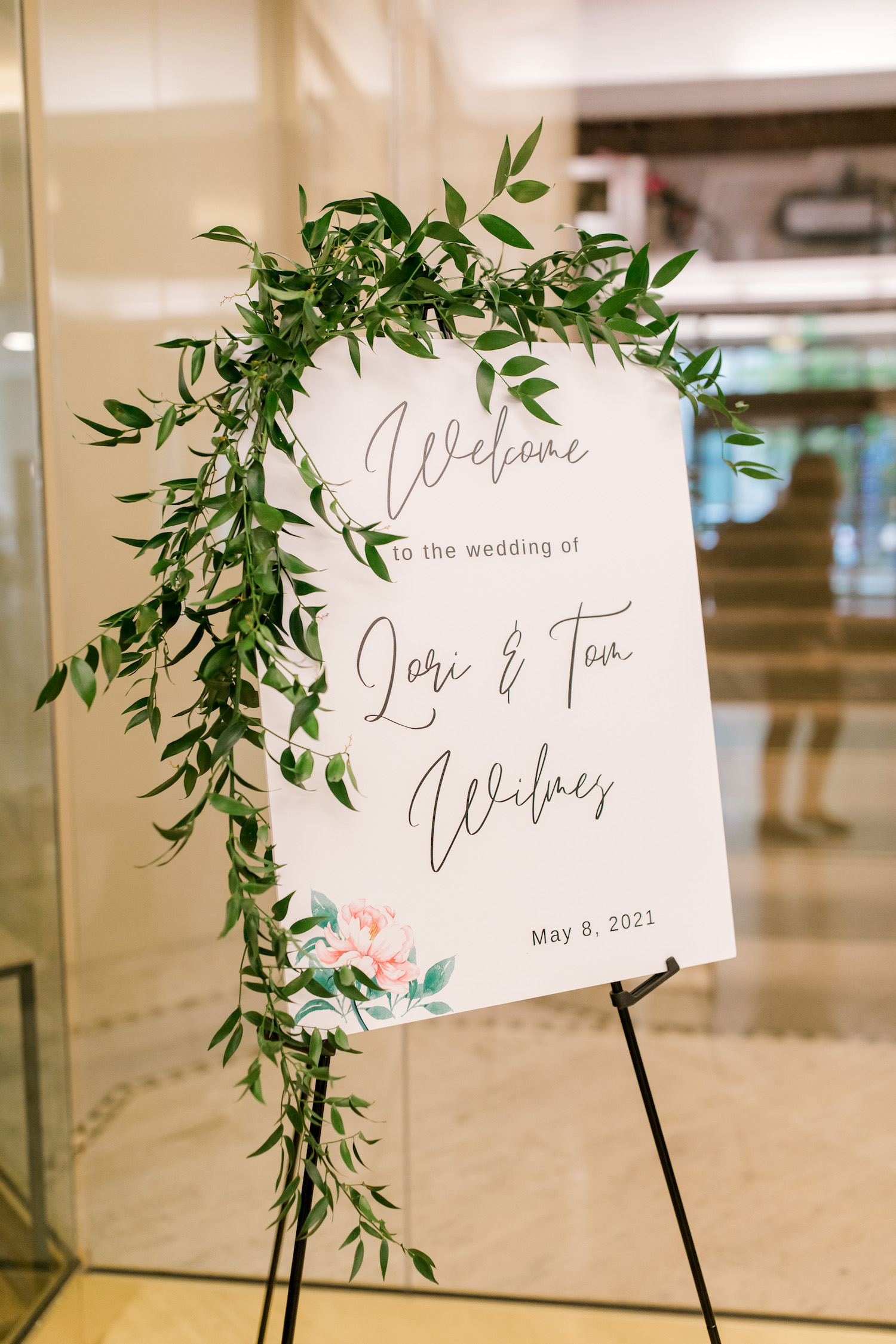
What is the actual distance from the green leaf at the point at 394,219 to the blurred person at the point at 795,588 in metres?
1.01

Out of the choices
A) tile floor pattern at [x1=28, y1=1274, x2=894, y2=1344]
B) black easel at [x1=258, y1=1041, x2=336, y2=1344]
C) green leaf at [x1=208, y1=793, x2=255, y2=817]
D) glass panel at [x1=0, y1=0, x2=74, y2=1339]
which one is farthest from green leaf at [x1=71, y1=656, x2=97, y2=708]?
tile floor pattern at [x1=28, y1=1274, x2=894, y2=1344]

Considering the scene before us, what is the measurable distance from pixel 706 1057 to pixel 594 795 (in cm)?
101

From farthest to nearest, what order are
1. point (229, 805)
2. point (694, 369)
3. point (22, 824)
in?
point (22, 824)
point (694, 369)
point (229, 805)

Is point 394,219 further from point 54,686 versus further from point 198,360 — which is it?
point 54,686

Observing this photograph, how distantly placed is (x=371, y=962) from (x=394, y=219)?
71 centimetres

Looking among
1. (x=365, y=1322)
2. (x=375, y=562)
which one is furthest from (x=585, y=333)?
(x=365, y=1322)

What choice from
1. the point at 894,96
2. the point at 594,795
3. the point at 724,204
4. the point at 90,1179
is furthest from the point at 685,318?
the point at 90,1179

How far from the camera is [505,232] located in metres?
1.03

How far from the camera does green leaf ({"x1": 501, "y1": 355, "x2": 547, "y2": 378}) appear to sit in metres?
1.04

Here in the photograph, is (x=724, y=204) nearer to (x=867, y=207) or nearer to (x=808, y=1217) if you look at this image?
(x=867, y=207)

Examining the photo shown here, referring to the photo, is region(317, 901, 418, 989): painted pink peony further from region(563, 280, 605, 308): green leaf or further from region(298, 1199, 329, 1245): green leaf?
region(563, 280, 605, 308): green leaf

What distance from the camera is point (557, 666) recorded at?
110cm

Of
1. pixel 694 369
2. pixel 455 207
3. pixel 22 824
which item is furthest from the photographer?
pixel 22 824

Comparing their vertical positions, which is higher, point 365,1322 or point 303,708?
point 303,708
